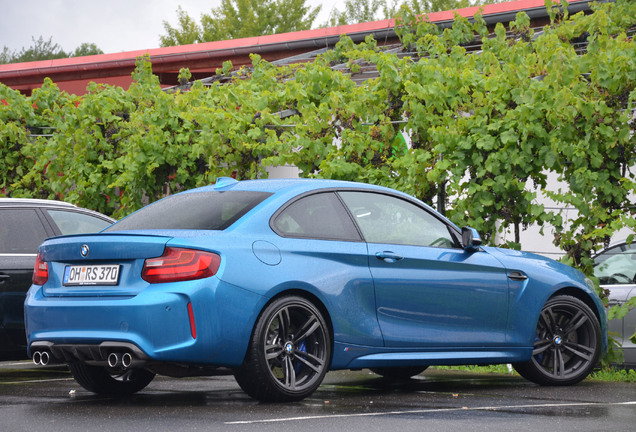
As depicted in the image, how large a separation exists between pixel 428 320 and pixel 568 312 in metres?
1.56

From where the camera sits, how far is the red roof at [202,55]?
21459 millimetres

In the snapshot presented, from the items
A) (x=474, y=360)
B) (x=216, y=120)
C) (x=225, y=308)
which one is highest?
(x=216, y=120)

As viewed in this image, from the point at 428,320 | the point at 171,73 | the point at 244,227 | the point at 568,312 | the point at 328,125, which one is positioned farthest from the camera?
the point at 171,73

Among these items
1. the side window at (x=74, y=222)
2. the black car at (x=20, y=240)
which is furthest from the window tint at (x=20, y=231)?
the side window at (x=74, y=222)

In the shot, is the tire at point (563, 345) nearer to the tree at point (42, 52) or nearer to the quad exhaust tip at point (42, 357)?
the quad exhaust tip at point (42, 357)

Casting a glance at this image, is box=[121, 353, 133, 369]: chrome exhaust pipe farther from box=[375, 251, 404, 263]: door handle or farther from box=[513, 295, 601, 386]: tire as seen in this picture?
box=[513, 295, 601, 386]: tire

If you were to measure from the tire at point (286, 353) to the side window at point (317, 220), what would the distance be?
0.53 metres

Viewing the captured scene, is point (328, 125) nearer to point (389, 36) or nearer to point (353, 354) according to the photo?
point (353, 354)

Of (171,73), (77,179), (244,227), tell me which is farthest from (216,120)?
(171,73)

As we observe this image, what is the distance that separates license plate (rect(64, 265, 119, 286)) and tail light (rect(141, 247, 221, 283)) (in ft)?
0.86

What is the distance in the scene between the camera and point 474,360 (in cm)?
821

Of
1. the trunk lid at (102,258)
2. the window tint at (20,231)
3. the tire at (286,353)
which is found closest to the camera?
the trunk lid at (102,258)

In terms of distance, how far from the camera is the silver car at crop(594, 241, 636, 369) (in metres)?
9.82

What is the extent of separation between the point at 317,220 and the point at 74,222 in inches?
122
